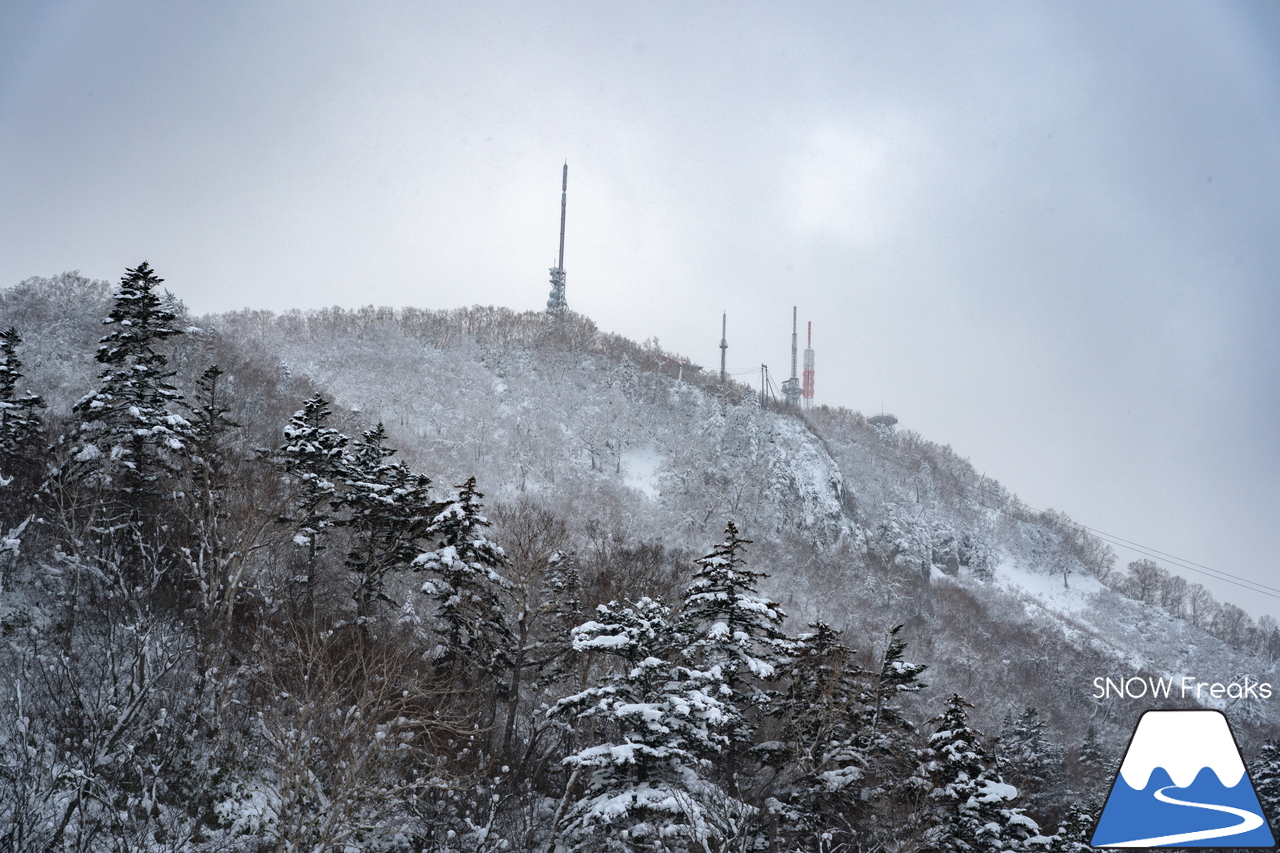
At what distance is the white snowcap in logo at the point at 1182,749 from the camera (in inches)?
→ 107

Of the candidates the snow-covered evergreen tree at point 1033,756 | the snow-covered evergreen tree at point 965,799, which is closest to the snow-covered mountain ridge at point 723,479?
the snow-covered evergreen tree at point 1033,756

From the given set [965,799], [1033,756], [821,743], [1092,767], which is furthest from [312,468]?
[1092,767]

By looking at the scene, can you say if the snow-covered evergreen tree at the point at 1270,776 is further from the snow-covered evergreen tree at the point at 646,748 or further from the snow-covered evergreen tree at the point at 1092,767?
the snow-covered evergreen tree at the point at 646,748

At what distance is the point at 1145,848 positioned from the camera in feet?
9.39

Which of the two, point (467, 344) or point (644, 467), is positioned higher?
point (467, 344)

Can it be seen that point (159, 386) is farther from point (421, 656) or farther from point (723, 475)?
point (723, 475)

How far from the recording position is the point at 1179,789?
282cm

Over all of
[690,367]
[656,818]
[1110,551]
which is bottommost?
[1110,551]

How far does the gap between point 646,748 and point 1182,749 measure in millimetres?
12491

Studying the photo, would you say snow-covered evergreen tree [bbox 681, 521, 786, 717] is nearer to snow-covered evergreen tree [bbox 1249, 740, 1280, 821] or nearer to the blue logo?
the blue logo

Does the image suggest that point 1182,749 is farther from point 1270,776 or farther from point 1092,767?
point 1092,767

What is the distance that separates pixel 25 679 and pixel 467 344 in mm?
93538

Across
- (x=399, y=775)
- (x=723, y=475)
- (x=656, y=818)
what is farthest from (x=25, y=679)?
(x=723, y=475)

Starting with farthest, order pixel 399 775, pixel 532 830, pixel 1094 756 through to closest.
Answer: pixel 1094 756, pixel 399 775, pixel 532 830
